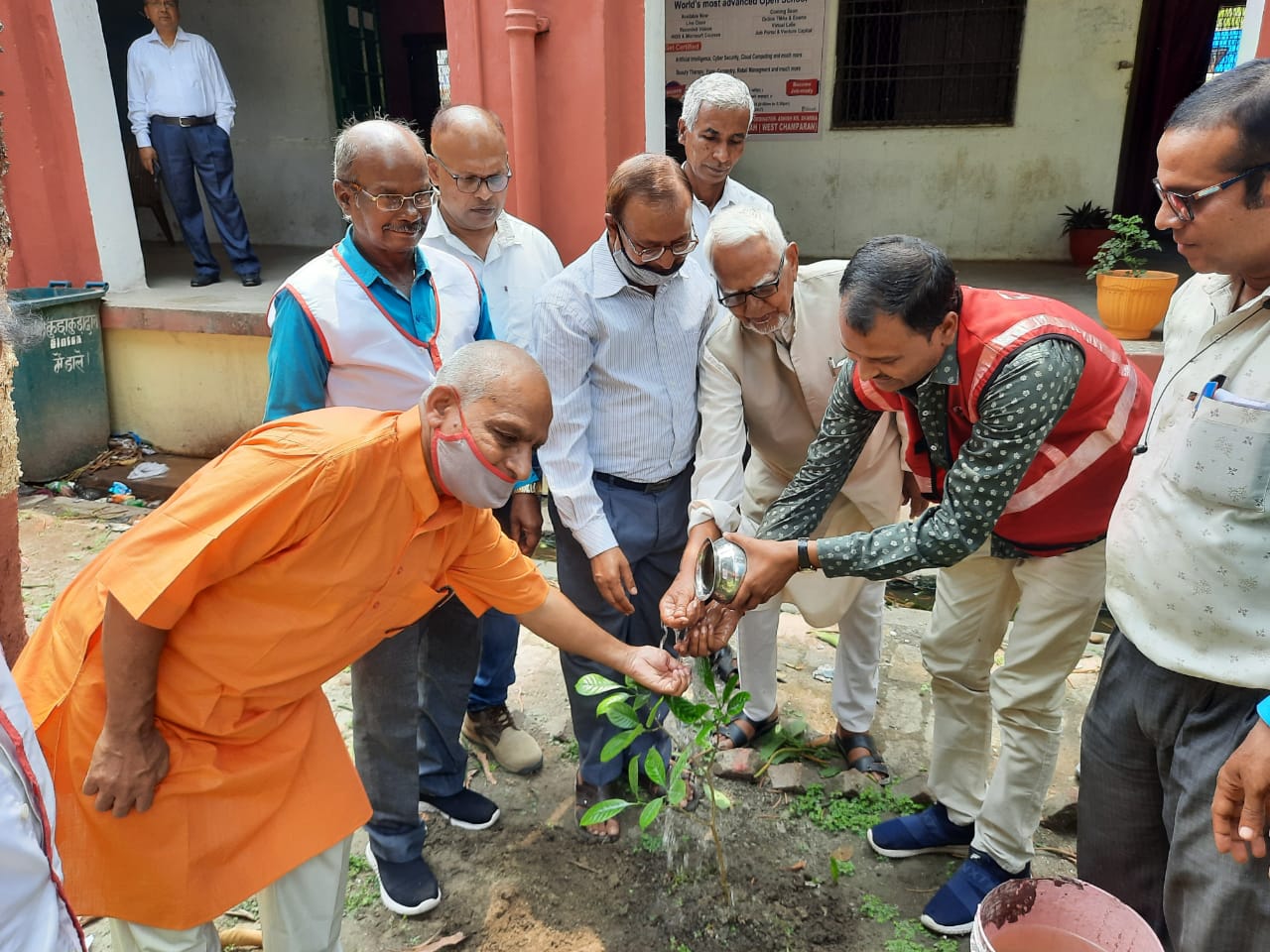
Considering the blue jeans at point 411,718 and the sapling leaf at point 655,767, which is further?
the blue jeans at point 411,718

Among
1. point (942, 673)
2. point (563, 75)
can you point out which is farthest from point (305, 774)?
point (563, 75)

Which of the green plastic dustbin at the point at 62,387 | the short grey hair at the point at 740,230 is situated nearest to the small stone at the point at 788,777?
the short grey hair at the point at 740,230

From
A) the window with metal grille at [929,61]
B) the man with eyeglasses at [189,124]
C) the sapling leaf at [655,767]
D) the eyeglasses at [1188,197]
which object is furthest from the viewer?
the window with metal grille at [929,61]

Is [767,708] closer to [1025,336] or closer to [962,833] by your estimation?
[962,833]

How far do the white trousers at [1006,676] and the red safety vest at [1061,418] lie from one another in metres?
0.12

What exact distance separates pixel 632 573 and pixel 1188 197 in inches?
72.0

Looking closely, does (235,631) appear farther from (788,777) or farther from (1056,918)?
(788,777)

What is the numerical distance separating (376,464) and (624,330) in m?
1.05

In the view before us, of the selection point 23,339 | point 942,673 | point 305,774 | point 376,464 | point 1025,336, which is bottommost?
point 942,673

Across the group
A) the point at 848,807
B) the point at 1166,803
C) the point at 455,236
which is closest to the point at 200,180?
the point at 455,236

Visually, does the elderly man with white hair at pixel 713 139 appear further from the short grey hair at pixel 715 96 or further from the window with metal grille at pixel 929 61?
the window with metal grille at pixel 929 61

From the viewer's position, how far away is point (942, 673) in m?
2.71

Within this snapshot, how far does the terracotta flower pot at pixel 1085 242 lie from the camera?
24.8 ft

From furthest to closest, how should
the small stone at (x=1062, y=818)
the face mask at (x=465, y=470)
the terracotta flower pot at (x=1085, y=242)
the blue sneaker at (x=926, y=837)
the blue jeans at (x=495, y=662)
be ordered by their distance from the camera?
the terracotta flower pot at (x=1085, y=242)
the blue jeans at (x=495, y=662)
the small stone at (x=1062, y=818)
the blue sneaker at (x=926, y=837)
the face mask at (x=465, y=470)
